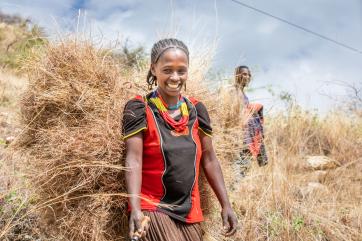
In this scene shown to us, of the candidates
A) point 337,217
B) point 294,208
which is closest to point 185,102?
point 294,208

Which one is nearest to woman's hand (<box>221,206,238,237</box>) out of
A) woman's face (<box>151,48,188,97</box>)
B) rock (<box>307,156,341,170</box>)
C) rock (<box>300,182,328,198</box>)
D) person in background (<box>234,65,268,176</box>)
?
woman's face (<box>151,48,188,97</box>)

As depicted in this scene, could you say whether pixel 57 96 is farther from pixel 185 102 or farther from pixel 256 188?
pixel 256 188

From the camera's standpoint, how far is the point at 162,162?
2.08 meters

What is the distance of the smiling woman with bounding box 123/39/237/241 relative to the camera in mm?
2047

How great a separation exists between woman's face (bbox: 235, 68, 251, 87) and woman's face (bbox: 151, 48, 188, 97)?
247 centimetres

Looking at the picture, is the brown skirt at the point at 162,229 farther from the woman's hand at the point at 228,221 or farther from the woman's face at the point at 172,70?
the woman's face at the point at 172,70

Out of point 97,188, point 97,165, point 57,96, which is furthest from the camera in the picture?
point 57,96

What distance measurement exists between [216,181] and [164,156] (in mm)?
419

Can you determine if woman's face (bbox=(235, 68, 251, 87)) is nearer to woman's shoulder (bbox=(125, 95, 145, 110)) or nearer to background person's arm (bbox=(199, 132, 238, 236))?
background person's arm (bbox=(199, 132, 238, 236))

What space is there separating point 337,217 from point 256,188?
731mm

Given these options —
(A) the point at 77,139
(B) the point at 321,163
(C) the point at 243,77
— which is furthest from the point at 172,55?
(B) the point at 321,163

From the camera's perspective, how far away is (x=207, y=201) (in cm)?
254

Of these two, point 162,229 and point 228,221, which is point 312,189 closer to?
point 228,221

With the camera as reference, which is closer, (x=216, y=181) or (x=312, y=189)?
(x=216, y=181)
